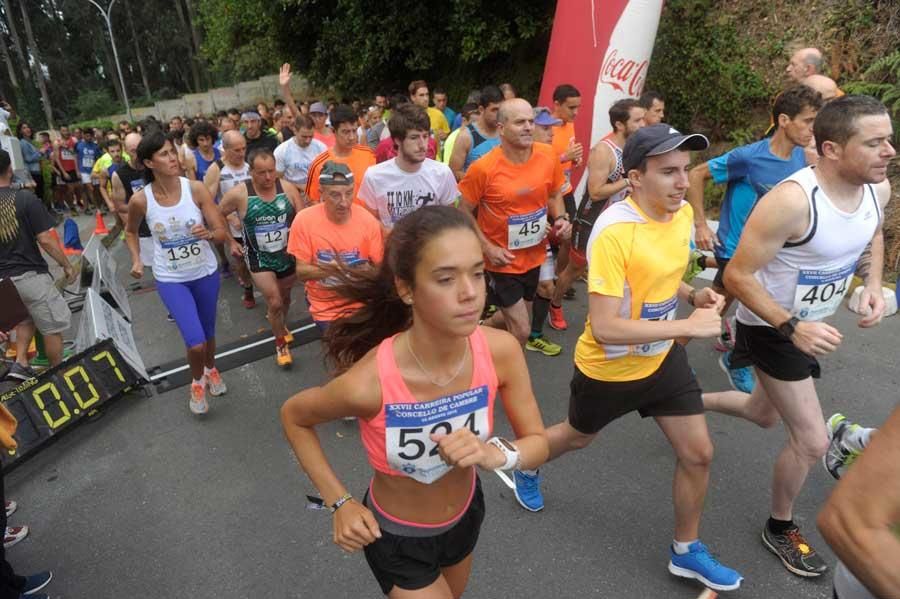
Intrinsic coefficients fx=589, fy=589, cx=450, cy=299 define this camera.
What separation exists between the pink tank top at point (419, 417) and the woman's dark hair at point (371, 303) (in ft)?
0.69

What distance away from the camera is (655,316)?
98.0 inches

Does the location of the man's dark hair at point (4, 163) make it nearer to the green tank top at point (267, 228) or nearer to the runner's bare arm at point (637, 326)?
the green tank top at point (267, 228)

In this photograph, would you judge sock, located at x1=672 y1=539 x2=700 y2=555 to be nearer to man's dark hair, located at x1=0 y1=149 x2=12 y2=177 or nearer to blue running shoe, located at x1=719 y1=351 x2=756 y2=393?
blue running shoe, located at x1=719 y1=351 x2=756 y2=393

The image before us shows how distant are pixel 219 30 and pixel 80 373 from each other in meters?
21.5

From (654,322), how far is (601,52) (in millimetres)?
5993

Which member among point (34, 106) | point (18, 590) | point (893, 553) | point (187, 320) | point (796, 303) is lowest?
point (18, 590)

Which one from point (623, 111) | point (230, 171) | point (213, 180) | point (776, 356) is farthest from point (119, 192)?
point (776, 356)

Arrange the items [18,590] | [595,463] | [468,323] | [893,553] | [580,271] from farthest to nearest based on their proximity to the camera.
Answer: [580,271] → [595,463] → [18,590] → [468,323] → [893,553]

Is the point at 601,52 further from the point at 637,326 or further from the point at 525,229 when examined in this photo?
the point at 637,326

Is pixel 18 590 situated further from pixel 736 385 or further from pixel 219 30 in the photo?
pixel 219 30

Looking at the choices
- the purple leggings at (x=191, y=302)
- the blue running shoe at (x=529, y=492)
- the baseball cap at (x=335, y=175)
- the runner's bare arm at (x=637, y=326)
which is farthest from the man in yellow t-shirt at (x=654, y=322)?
the purple leggings at (x=191, y=302)

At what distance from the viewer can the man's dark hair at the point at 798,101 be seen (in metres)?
3.47

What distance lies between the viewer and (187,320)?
164 inches

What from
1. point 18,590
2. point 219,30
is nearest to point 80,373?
point 18,590
